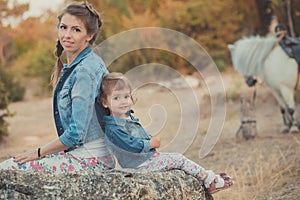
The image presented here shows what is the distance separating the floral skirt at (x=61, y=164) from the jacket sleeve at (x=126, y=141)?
0.36 ft

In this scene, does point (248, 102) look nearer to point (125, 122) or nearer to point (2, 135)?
point (2, 135)

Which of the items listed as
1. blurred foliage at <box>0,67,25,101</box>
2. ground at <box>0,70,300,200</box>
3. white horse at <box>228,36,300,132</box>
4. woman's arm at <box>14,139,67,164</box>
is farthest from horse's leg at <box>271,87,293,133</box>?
blurred foliage at <box>0,67,25,101</box>

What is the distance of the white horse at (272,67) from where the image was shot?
734 centimetres

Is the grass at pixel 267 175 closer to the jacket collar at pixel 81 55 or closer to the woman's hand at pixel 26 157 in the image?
the jacket collar at pixel 81 55

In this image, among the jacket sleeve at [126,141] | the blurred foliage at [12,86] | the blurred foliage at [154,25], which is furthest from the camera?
the blurred foliage at [154,25]

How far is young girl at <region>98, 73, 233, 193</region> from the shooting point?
2646 mm

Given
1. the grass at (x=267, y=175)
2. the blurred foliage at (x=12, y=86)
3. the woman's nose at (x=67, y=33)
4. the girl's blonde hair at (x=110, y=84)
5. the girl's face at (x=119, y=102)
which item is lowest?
the grass at (x=267, y=175)

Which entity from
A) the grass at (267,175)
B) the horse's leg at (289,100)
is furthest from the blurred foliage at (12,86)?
the grass at (267,175)

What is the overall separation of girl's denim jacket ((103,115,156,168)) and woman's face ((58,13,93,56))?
1.38 ft

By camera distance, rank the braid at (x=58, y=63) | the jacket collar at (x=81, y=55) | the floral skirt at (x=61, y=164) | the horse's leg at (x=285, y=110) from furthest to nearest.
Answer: the horse's leg at (x=285, y=110) → the braid at (x=58, y=63) → the jacket collar at (x=81, y=55) → the floral skirt at (x=61, y=164)

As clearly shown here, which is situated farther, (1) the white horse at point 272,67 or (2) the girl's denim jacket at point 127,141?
(1) the white horse at point 272,67

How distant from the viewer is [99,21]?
2.87m

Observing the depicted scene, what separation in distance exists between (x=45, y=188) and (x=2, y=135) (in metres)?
6.30

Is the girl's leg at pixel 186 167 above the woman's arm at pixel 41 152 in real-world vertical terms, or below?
below
